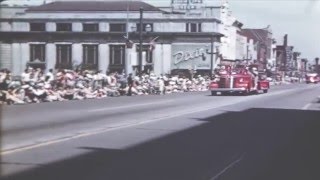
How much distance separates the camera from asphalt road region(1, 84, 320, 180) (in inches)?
355

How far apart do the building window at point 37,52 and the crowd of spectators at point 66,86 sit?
47610mm

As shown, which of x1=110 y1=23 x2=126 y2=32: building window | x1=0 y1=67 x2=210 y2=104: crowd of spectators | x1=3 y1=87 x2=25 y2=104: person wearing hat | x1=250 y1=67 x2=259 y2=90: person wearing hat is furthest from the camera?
x1=110 y1=23 x2=126 y2=32: building window

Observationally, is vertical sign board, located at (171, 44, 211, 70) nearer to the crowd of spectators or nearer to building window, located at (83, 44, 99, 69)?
building window, located at (83, 44, 99, 69)

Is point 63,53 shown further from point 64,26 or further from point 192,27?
point 192,27

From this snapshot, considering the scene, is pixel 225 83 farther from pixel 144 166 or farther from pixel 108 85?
pixel 144 166

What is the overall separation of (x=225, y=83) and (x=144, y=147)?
101 feet

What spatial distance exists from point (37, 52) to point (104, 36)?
991 cm

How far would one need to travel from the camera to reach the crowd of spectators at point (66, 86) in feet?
82.5

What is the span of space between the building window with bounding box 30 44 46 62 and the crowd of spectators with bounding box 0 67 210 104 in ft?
156

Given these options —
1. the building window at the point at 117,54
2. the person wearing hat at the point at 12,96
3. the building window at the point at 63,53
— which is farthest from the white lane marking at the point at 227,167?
the building window at the point at 63,53

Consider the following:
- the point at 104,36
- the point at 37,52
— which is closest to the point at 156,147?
the point at 104,36

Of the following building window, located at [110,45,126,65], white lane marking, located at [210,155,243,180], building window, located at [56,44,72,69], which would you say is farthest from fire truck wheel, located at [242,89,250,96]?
building window, located at [56,44,72,69]

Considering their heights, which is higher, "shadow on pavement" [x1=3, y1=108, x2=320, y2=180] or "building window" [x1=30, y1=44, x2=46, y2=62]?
"building window" [x1=30, y1=44, x2=46, y2=62]

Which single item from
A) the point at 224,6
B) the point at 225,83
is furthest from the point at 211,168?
the point at 224,6
